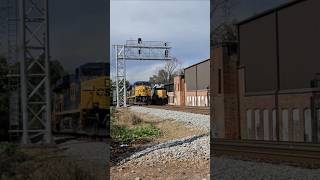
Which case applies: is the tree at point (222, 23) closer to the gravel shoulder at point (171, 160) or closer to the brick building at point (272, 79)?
the brick building at point (272, 79)

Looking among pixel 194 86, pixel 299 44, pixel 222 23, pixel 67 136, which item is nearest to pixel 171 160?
pixel 194 86

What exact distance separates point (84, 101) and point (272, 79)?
281cm

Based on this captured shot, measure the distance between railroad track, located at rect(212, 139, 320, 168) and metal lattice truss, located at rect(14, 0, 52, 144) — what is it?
2.56 meters

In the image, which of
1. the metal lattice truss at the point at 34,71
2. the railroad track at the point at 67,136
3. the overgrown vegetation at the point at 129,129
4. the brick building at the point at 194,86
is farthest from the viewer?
the overgrown vegetation at the point at 129,129

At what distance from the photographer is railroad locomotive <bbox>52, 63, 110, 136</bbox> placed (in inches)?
215

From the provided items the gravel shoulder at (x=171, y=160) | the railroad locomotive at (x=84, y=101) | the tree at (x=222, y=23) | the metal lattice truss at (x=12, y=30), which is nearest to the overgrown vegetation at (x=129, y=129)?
the gravel shoulder at (x=171, y=160)

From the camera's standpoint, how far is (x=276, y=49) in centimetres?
601

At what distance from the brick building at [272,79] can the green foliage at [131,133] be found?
1548 mm

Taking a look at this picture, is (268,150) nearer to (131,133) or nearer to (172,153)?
(172,153)

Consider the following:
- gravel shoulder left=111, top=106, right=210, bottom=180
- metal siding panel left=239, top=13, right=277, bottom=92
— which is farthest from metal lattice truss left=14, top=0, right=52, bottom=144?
metal siding panel left=239, top=13, right=277, bottom=92

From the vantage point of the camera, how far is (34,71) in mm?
5734

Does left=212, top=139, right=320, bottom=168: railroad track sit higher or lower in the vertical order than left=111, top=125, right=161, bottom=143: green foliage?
lower

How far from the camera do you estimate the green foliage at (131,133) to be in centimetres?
654

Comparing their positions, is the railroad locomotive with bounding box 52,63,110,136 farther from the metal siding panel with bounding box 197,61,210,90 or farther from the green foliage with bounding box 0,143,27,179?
the metal siding panel with bounding box 197,61,210,90
